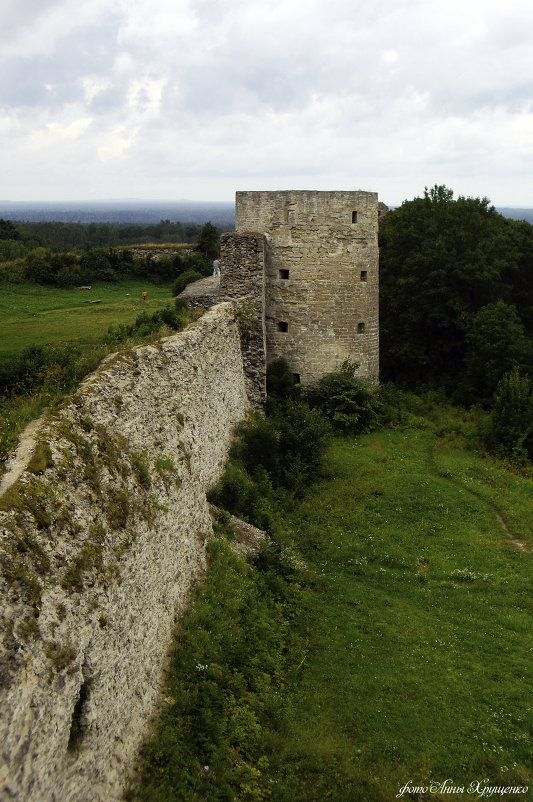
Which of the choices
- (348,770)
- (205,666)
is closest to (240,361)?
(205,666)

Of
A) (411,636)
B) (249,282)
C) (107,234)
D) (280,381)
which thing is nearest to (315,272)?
(249,282)

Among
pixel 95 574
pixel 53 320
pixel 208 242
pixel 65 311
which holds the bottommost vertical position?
pixel 95 574

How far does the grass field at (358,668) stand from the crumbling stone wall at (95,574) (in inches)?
24.3

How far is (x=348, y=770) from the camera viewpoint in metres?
6.94

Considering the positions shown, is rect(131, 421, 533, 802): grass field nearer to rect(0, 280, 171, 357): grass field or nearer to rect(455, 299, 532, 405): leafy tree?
rect(0, 280, 171, 357): grass field

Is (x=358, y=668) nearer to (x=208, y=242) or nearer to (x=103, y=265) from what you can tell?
(x=103, y=265)

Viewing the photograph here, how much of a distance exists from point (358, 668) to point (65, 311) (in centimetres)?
1420

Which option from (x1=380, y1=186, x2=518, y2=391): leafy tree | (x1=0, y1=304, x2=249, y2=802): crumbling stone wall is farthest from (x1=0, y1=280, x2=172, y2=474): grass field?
(x1=380, y1=186, x2=518, y2=391): leafy tree

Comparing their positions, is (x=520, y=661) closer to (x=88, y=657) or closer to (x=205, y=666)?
(x=205, y=666)

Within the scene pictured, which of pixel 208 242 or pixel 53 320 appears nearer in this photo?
pixel 53 320

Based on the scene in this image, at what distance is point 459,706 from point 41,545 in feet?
19.0

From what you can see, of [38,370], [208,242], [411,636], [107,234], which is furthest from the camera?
[107,234]

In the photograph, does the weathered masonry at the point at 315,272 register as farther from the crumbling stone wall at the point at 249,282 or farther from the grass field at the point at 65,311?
the grass field at the point at 65,311

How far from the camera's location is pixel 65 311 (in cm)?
1892
